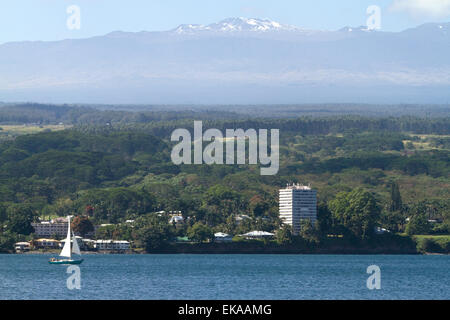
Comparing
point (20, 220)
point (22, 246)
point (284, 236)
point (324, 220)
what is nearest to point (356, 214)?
point (324, 220)

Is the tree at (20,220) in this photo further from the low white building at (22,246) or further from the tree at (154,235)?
the tree at (154,235)

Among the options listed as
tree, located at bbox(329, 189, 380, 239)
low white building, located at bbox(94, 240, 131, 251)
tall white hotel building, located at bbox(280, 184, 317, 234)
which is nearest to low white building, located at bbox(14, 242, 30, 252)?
low white building, located at bbox(94, 240, 131, 251)

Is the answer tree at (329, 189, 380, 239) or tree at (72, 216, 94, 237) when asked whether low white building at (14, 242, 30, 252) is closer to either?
tree at (72, 216, 94, 237)

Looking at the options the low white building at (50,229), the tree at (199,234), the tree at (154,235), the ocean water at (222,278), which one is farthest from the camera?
the low white building at (50,229)

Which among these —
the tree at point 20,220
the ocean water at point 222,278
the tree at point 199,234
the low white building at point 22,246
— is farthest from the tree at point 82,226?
the ocean water at point 222,278

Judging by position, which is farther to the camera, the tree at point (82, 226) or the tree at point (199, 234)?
the tree at point (82, 226)

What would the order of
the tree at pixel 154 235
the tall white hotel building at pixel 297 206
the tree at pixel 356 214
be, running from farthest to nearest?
the tall white hotel building at pixel 297 206
the tree at pixel 356 214
the tree at pixel 154 235
